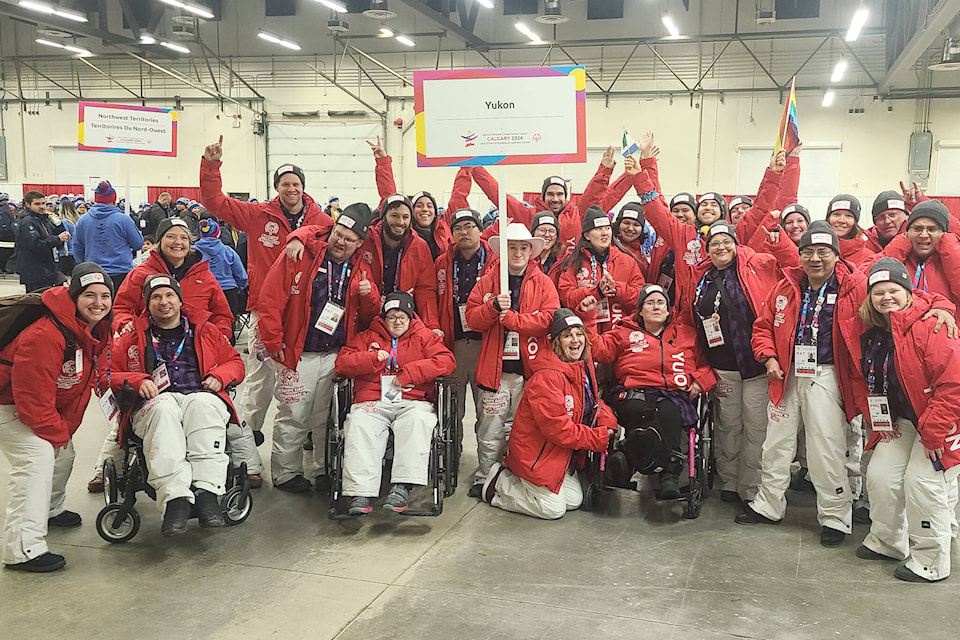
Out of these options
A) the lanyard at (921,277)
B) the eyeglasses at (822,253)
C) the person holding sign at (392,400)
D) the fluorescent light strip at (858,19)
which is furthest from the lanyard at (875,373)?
the fluorescent light strip at (858,19)

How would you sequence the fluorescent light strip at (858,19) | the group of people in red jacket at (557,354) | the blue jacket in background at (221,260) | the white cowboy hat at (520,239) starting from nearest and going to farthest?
the group of people in red jacket at (557,354) → the white cowboy hat at (520,239) → the blue jacket in background at (221,260) → the fluorescent light strip at (858,19)

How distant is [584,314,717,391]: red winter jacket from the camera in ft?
13.6

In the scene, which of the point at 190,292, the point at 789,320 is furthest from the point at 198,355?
the point at 789,320

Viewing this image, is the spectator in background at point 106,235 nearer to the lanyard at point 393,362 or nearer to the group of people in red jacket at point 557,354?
the group of people in red jacket at point 557,354

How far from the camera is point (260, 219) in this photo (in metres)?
4.76

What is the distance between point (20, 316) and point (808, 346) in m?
3.64

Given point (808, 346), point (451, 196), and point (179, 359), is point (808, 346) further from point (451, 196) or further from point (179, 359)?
point (179, 359)

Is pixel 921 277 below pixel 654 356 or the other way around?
the other way around

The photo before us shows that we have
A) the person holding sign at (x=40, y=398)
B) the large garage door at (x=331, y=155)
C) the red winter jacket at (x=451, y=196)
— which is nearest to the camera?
the person holding sign at (x=40, y=398)

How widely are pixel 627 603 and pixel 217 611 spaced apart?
1623mm

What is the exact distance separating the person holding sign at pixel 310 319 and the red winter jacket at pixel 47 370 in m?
0.99

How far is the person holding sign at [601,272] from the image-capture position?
4.52m

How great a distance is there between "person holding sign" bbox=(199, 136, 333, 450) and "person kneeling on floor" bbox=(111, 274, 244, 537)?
0.70m

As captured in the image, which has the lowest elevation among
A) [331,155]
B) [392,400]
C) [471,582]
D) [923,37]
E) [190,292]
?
[471,582]
